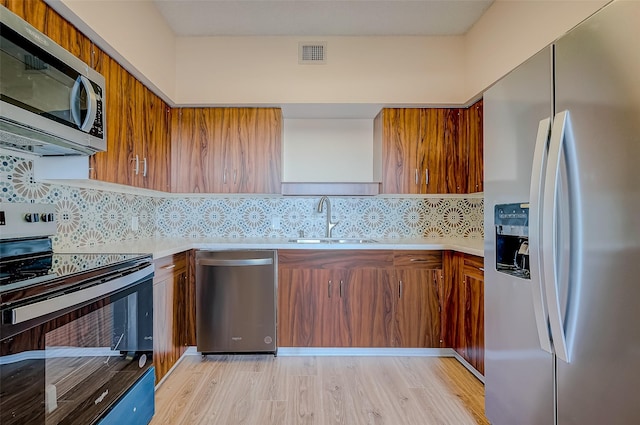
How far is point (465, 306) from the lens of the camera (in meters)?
2.42

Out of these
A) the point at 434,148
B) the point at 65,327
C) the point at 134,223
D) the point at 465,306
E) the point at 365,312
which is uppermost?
the point at 434,148

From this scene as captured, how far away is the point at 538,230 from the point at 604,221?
202 millimetres

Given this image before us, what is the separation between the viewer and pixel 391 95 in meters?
2.89

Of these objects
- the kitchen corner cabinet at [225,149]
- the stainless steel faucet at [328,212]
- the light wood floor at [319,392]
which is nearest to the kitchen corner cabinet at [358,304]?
the light wood floor at [319,392]

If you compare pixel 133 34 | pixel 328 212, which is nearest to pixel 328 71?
pixel 328 212

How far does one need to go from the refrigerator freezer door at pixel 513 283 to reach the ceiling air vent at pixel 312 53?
1.65 m

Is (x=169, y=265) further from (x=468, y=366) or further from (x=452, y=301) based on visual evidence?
(x=468, y=366)

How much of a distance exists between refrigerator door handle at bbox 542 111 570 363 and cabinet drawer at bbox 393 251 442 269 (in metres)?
1.48

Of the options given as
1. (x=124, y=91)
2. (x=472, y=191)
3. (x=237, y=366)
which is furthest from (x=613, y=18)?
(x=237, y=366)

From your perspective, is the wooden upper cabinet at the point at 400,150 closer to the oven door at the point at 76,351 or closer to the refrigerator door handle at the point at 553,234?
the refrigerator door handle at the point at 553,234

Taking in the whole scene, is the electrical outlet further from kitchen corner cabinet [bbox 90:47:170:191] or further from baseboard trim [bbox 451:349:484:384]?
baseboard trim [bbox 451:349:484:384]

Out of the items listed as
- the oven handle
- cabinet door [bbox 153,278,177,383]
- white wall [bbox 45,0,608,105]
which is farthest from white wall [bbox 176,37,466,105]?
the oven handle

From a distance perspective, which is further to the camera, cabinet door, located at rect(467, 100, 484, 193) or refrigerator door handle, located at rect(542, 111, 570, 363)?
cabinet door, located at rect(467, 100, 484, 193)

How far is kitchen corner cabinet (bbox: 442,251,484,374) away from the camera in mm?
2215
